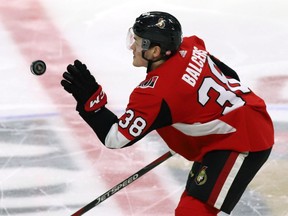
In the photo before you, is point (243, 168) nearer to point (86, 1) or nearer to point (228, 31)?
point (228, 31)

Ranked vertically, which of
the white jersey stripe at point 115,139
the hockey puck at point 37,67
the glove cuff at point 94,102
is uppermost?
the hockey puck at point 37,67

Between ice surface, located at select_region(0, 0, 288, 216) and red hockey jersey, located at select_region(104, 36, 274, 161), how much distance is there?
676 mm

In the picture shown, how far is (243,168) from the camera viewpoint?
3041 mm

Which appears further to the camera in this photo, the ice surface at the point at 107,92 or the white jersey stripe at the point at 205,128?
the ice surface at the point at 107,92

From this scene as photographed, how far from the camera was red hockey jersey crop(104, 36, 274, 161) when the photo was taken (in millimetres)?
2848

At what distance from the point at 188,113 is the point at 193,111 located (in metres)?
0.02

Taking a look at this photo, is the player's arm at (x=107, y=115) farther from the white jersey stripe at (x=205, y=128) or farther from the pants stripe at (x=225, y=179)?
the pants stripe at (x=225, y=179)

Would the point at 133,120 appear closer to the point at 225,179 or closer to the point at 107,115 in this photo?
the point at 107,115

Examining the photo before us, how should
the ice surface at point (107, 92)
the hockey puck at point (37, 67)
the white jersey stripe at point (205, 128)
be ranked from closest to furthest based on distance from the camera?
the white jersey stripe at point (205, 128)
the hockey puck at point (37, 67)
the ice surface at point (107, 92)

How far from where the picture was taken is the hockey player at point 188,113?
2865 millimetres

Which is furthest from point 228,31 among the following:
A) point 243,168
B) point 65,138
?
point 243,168

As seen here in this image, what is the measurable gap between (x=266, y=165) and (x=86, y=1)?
188 centimetres

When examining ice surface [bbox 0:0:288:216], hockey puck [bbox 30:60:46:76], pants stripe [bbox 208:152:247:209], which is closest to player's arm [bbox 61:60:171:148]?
hockey puck [bbox 30:60:46:76]

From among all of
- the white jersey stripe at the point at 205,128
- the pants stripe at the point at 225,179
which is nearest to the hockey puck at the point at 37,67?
the white jersey stripe at the point at 205,128
